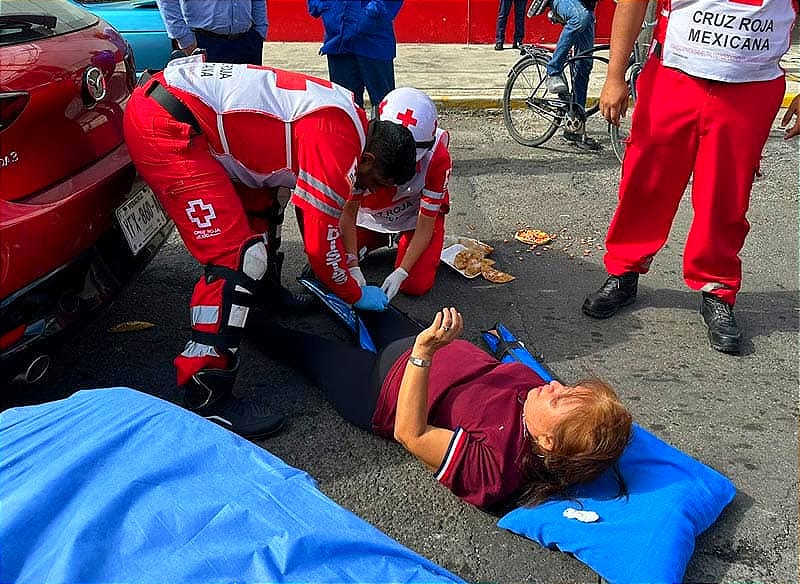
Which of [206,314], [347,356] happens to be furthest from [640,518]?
[206,314]

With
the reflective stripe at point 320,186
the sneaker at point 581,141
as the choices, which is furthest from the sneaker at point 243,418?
the sneaker at point 581,141

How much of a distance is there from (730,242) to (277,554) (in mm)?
2600

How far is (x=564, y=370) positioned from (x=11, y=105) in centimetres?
226

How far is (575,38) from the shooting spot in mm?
6164

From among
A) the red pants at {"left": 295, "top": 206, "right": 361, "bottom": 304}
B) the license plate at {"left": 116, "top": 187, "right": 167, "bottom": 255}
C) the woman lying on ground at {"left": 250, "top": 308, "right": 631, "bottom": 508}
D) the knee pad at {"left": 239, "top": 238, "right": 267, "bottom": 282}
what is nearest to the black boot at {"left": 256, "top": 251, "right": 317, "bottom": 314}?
the red pants at {"left": 295, "top": 206, "right": 361, "bottom": 304}

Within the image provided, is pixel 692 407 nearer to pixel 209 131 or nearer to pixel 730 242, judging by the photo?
pixel 730 242

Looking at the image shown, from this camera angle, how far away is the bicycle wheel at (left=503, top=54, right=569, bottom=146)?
253 inches

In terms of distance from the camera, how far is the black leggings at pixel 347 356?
2.74 metres

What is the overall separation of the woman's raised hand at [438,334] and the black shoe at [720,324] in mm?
Result: 1613

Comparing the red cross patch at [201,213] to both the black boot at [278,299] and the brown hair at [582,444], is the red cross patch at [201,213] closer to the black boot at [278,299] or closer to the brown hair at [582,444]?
the black boot at [278,299]

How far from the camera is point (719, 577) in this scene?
7.22 feet

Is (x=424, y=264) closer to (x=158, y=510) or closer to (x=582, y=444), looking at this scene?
(x=582, y=444)

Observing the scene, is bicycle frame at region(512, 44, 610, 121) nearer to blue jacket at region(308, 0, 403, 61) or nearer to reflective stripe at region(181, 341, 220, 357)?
blue jacket at region(308, 0, 403, 61)

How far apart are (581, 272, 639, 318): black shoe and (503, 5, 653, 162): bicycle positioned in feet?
8.65
